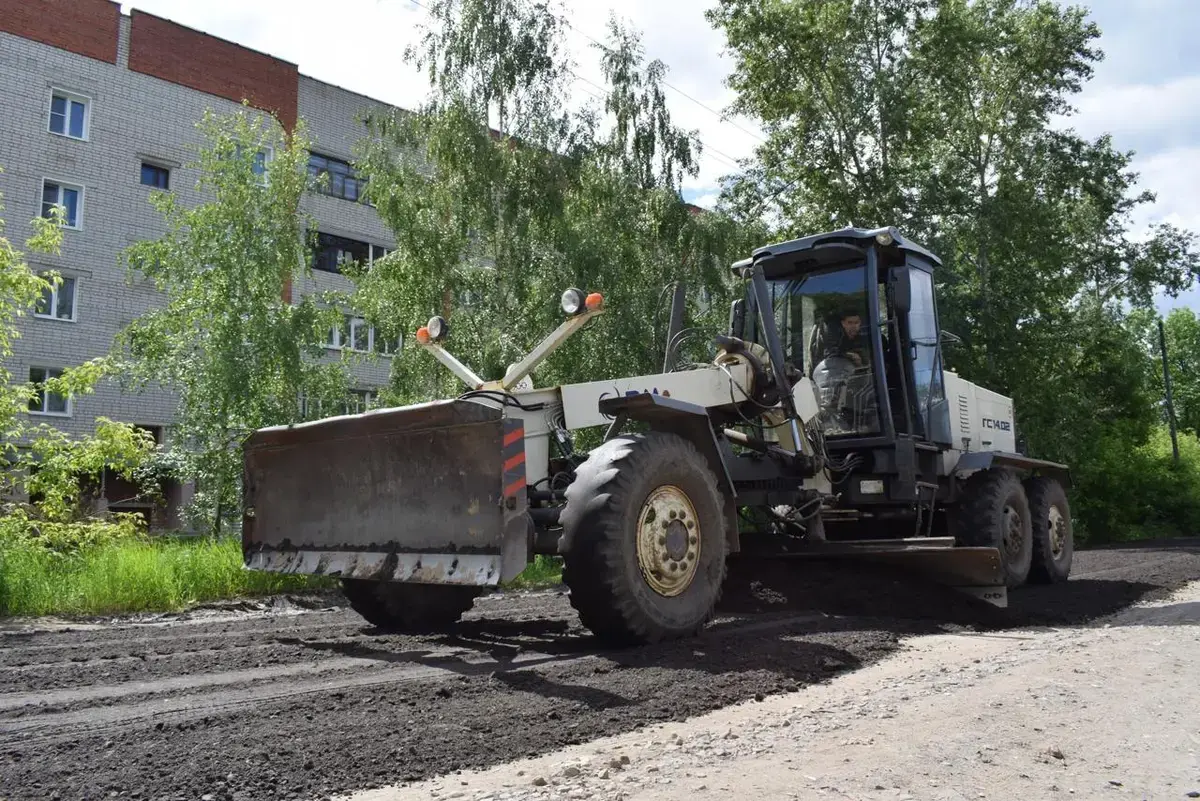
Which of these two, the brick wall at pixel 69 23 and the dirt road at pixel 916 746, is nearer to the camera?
the dirt road at pixel 916 746

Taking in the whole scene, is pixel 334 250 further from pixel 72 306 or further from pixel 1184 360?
pixel 1184 360

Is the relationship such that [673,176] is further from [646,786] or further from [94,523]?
[646,786]

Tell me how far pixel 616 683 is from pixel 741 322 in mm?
5419

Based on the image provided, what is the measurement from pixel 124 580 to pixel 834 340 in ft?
24.2

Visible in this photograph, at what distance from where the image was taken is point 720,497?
21.6 feet

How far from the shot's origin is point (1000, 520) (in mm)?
9812

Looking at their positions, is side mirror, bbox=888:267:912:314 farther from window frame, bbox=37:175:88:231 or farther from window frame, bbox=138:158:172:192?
window frame, bbox=138:158:172:192

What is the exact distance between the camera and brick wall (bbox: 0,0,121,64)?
2584 centimetres

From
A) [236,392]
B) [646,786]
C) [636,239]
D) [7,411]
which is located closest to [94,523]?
[7,411]

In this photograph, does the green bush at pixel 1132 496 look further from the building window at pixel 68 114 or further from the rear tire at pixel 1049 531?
the building window at pixel 68 114

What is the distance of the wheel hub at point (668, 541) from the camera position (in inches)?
234

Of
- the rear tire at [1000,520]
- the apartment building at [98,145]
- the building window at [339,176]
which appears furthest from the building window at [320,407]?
the building window at [339,176]

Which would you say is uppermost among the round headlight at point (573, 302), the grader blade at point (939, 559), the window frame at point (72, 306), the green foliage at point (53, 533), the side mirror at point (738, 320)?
the window frame at point (72, 306)

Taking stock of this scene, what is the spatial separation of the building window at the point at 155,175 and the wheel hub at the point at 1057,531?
2596 centimetres
